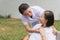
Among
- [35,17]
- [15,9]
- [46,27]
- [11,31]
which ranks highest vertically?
[46,27]

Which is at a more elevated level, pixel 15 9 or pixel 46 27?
pixel 46 27

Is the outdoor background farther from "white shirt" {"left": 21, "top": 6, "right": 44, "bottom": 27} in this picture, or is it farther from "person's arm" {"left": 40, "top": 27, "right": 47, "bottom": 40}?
"person's arm" {"left": 40, "top": 27, "right": 47, "bottom": 40}

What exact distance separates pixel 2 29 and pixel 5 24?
0.95 m

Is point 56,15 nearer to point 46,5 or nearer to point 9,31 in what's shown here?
point 46,5

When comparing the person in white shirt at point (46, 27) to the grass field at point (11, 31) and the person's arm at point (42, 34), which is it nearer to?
the person's arm at point (42, 34)

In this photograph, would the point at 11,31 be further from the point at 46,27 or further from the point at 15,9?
the point at 46,27

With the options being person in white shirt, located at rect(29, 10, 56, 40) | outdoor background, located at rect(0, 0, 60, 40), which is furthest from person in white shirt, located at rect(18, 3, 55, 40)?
outdoor background, located at rect(0, 0, 60, 40)

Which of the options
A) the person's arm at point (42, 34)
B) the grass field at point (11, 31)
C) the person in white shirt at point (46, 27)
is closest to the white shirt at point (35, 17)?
the person in white shirt at point (46, 27)

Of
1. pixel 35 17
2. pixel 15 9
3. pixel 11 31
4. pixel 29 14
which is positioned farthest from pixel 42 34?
pixel 15 9

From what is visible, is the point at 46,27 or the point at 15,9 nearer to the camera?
the point at 46,27

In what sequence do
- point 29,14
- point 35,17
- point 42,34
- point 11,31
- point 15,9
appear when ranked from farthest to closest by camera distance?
point 15,9
point 11,31
point 35,17
point 29,14
point 42,34

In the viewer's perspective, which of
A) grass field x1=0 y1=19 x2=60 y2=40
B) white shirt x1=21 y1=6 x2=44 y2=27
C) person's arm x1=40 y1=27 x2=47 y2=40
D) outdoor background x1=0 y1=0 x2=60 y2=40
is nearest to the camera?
person's arm x1=40 y1=27 x2=47 y2=40

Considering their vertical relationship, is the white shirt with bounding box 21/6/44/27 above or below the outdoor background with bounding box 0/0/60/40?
above

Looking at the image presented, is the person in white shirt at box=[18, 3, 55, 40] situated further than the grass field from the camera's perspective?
No
